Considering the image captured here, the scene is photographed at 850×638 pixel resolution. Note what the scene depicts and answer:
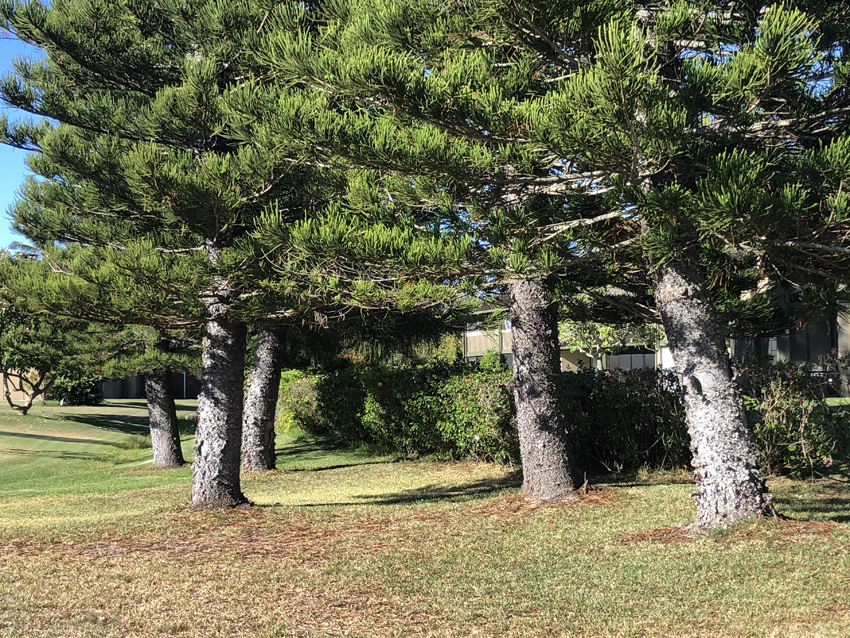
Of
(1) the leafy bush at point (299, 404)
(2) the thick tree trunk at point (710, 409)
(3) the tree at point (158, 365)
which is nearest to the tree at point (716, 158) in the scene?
(2) the thick tree trunk at point (710, 409)

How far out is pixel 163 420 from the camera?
56.5 ft

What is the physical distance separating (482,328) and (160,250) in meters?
5.03

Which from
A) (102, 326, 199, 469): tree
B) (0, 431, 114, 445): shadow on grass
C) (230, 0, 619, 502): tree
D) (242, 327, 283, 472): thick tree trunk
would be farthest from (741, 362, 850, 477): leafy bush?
(0, 431, 114, 445): shadow on grass

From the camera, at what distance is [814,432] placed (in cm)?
960

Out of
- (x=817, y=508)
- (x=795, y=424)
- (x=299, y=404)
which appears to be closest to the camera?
(x=817, y=508)

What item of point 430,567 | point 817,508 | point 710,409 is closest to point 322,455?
point 817,508

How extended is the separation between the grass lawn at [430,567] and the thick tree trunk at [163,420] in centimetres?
603

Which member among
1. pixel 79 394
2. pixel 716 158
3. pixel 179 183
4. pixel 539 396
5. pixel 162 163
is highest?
pixel 162 163

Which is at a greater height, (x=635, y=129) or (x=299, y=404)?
(x=635, y=129)

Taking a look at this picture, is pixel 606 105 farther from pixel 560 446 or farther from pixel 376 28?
pixel 560 446

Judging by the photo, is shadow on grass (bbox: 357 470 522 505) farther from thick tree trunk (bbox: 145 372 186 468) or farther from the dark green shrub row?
thick tree trunk (bbox: 145 372 186 468)

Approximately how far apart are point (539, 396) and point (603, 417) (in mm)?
2582

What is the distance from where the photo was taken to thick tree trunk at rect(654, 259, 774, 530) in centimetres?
664

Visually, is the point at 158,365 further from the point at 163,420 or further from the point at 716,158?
the point at 716,158
